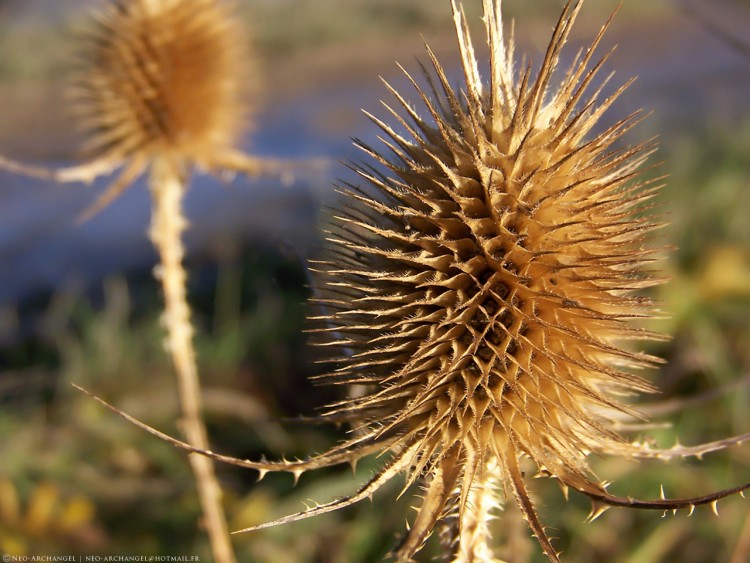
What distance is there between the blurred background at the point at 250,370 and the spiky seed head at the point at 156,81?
0.69 feet

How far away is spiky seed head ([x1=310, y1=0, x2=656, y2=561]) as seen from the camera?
4.52ft

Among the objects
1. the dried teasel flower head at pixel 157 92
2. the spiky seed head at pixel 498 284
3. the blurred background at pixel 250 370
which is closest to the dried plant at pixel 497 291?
the spiky seed head at pixel 498 284

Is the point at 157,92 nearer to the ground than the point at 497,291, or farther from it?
farther from it

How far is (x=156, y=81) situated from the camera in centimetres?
271

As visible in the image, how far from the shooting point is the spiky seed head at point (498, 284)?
1.38 meters

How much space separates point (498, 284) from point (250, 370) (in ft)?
11.7

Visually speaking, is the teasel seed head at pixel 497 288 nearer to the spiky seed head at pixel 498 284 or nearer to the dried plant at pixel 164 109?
the spiky seed head at pixel 498 284

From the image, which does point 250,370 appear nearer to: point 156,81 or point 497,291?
point 156,81

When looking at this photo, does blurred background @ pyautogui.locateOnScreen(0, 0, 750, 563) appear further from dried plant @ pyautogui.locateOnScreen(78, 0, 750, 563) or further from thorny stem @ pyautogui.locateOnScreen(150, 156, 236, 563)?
thorny stem @ pyautogui.locateOnScreen(150, 156, 236, 563)

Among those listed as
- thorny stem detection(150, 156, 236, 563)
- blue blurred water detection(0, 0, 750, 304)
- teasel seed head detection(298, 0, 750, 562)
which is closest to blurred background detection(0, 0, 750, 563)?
blue blurred water detection(0, 0, 750, 304)

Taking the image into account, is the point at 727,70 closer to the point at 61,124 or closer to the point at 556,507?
the point at 61,124

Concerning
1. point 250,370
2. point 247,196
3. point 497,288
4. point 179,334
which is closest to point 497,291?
point 497,288

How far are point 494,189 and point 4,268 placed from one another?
7.49 meters

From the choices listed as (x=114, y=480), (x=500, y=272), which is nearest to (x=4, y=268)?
(x=114, y=480)
